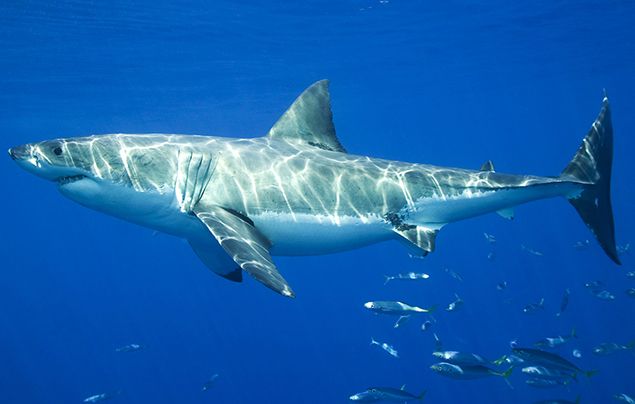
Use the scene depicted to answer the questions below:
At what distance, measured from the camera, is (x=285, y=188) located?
218 inches

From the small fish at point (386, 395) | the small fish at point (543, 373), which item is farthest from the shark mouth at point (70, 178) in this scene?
the small fish at point (543, 373)

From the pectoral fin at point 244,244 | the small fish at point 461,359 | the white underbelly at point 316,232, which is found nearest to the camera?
the pectoral fin at point 244,244

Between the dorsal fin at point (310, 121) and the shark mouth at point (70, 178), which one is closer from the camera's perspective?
the shark mouth at point (70, 178)

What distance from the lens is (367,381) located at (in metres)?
26.8

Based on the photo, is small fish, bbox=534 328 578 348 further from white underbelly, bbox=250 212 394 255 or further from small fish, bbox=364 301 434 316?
white underbelly, bbox=250 212 394 255

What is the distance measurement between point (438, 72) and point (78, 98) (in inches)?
892

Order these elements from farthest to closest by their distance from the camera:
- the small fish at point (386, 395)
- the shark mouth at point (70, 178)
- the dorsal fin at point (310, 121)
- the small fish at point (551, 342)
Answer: the small fish at point (551, 342) < the small fish at point (386, 395) < the dorsal fin at point (310, 121) < the shark mouth at point (70, 178)

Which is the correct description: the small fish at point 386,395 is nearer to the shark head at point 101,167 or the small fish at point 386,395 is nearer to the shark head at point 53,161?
the shark head at point 101,167

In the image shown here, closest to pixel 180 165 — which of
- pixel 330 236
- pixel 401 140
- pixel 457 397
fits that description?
pixel 330 236

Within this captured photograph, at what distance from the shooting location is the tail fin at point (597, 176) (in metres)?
6.48

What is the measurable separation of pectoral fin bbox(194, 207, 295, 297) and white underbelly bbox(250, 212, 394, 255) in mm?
208

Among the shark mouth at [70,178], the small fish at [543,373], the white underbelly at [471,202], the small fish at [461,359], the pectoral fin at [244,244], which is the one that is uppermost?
the shark mouth at [70,178]

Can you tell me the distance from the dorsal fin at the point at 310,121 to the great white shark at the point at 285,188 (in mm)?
14

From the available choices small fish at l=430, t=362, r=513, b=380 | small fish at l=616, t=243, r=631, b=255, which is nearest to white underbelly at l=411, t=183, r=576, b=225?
small fish at l=430, t=362, r=513, b=380
